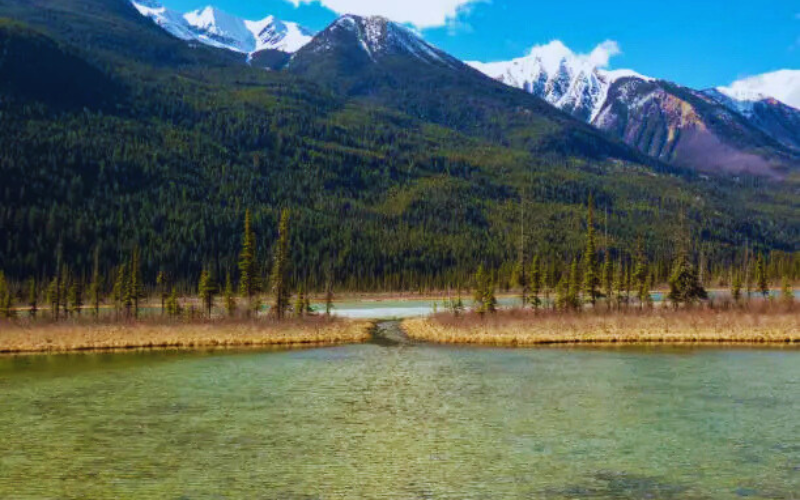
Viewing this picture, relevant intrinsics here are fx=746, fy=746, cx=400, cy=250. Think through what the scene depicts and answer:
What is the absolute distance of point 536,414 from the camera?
35.6 meters

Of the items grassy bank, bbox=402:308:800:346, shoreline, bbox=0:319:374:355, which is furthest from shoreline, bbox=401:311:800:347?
shoreline, bbox=0:319:374:355

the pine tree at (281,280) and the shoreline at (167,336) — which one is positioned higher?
Result: the pine tree at (281,280)

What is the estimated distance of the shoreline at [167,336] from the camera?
73.5 m

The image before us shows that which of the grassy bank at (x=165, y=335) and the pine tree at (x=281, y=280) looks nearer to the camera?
the grassy bank at (x=165, y=335)

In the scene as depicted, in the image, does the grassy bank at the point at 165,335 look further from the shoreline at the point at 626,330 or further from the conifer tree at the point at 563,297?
the conifer tree at the point at 563,297

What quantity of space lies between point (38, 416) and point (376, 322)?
68.7 m

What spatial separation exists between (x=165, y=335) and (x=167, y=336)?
1.64 feet

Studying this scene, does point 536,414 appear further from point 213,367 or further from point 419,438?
point 213,367

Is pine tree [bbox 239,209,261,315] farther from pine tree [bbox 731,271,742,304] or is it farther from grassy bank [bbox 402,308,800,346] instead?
pine tree [bbox 731,271,742,304]

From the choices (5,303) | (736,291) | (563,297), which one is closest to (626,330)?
(563,297)

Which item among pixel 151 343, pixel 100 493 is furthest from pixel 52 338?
pixel 100 493

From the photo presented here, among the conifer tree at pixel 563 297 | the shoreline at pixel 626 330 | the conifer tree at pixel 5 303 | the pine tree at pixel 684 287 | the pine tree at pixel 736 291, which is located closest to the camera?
the shoreline at pixel 626 330

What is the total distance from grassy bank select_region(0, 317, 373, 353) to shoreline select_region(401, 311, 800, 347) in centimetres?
1097

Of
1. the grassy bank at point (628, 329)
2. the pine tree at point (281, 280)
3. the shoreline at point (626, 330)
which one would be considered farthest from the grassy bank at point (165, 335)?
the grassy bank at point (628, 329)
